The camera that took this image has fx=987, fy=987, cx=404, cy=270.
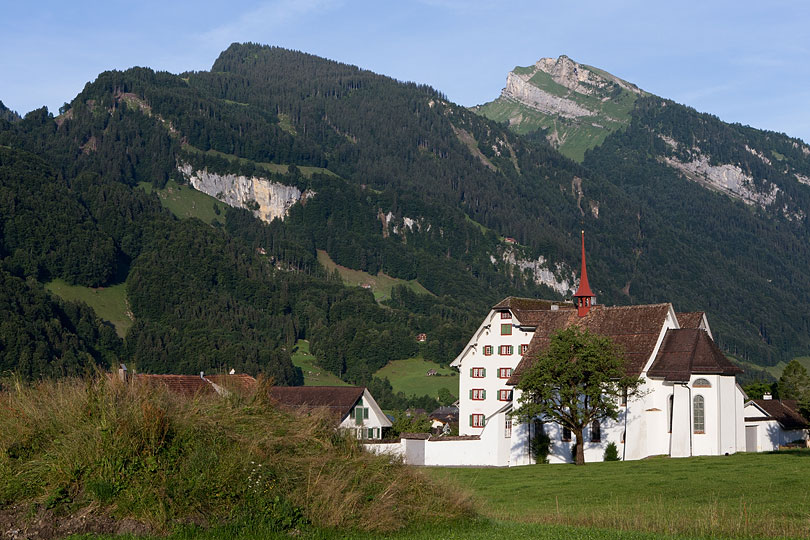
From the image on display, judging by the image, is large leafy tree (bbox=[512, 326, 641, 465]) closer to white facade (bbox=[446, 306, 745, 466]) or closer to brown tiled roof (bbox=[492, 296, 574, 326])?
white facade (bbox=[446, 306, 745, 466])

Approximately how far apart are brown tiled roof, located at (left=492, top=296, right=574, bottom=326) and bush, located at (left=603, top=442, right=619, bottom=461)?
18414 mm

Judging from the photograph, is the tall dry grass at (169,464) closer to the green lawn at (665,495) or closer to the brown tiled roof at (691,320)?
the green lawn at (665,495)

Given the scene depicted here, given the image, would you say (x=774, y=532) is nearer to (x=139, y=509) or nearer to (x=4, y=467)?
(x=139, y=509)

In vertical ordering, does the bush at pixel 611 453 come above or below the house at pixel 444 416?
above

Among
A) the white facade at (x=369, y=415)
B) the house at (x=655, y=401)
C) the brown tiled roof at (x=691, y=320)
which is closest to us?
the house at (x=655, y=401)

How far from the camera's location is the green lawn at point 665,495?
27.2 m

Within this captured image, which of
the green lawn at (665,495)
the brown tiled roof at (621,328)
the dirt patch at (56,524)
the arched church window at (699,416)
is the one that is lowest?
the green lawn at (665,495)

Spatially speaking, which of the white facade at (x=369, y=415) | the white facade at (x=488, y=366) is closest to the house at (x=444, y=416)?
the white facade at (x=369, y=415)

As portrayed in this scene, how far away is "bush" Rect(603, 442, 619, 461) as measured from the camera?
68438mm

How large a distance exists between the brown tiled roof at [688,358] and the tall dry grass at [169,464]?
46.5 metres

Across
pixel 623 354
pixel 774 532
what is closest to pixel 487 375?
pixel 623 354

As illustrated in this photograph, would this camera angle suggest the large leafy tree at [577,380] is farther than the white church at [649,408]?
No

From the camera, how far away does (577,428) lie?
208 ft

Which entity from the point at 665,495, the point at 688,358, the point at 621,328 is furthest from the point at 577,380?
the point at 665,495
